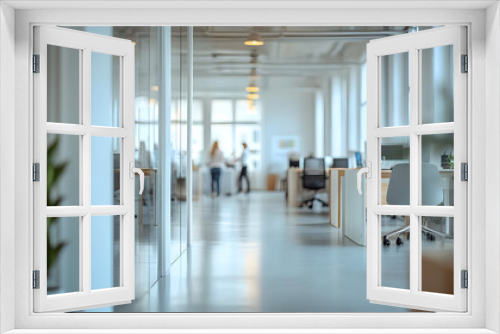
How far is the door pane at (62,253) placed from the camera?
342 centimetres

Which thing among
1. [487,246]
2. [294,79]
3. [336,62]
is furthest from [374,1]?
[294,79]

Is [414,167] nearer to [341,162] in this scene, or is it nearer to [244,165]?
[341,162]

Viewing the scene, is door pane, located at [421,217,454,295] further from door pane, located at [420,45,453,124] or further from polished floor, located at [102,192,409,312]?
door pane, located at [420,45,453,124]

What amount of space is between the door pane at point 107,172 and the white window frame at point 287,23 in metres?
0.43

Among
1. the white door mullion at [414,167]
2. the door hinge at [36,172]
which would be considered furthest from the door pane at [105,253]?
the white door mullion at [414,167]

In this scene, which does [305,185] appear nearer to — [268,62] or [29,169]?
[268,62]

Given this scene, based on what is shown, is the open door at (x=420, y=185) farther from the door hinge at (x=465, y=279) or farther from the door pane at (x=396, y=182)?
the door pane at (x=396, y=182)

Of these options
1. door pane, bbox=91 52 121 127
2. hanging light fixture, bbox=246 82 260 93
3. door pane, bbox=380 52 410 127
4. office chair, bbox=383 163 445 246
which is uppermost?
hanging light fixture, bbox=246 82 260 93

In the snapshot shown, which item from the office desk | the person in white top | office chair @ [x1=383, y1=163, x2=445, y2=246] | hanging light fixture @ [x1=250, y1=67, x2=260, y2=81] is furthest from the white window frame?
hanging light fixture @ [x1=250, y1=67, x2=260, y2=81]

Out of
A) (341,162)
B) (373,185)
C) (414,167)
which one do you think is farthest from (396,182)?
(341,162)

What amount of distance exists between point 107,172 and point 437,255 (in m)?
2.38

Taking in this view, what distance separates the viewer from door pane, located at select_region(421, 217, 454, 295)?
3.46 metres

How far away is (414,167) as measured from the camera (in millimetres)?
3377

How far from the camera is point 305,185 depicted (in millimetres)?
11328
